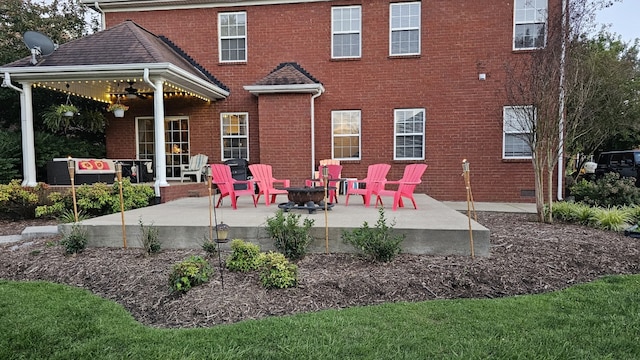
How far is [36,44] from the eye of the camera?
8633 millimetres

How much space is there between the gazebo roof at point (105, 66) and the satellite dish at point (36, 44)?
14cm

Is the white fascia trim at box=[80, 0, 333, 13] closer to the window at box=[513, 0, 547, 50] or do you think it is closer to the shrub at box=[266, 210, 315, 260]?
the window at box=[513, 0, 547, 50]

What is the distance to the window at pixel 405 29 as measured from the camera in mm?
10516

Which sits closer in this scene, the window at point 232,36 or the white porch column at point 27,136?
the white porch column at point 27,136

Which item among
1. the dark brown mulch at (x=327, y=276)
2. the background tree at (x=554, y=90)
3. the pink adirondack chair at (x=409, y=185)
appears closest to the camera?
the dark brown mulch at (x=327, y=276)

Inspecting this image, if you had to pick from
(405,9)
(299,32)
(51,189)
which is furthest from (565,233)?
(51,189)

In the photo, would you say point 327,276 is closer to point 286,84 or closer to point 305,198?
→ point 305,198

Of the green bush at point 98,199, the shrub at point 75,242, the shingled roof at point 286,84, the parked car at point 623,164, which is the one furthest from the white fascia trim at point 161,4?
the parked car at point 623,164

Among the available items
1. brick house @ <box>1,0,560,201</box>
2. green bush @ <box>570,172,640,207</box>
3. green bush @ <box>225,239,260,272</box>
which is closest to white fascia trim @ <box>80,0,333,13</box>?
brick house @ <box>1,0,560,201</box>

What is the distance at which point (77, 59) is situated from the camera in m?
8.53

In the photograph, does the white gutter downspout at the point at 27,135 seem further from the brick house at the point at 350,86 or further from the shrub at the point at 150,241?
the shrub at the point at 150,241

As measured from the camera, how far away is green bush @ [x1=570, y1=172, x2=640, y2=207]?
7.89m

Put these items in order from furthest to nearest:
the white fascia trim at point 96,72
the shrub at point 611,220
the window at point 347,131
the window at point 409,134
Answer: the window at point 347,131 → the window at point 409,134 → the white fascia trim at point 96,72 → the shrub at point 611,220

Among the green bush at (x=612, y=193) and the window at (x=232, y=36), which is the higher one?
the window at (x=232, y=36)
